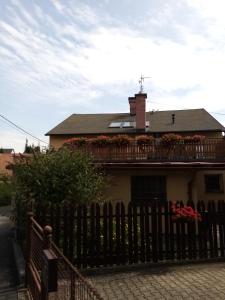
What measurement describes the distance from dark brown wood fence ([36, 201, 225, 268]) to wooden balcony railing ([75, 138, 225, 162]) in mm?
7310

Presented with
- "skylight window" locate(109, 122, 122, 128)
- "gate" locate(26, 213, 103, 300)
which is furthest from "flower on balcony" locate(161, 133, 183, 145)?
"gate" locate(26, 213, 103, 300)

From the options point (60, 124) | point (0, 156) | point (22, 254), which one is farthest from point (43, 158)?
point (0, 156)

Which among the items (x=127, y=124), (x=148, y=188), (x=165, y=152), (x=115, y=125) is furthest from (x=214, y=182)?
(x=115, y=125)

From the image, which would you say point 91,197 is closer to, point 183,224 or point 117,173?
point 183,224

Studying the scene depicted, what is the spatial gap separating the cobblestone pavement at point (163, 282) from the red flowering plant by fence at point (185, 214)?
116cm

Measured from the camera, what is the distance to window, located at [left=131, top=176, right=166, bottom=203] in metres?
17.0

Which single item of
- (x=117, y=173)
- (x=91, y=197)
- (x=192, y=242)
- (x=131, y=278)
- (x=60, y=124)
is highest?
(x=60, y=124)

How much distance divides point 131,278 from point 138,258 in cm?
121

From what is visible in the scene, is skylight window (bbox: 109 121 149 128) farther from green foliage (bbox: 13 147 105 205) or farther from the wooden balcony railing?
green foliage (bbox: 13 147 105 205)

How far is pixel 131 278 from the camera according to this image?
8.67m

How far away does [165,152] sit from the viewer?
18.0 m

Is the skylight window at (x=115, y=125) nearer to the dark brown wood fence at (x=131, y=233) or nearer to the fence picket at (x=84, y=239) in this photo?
the dark brown wood fence at (x=131, y=233)

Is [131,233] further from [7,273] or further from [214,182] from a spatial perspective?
[214,182]

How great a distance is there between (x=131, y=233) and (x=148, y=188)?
733cm
